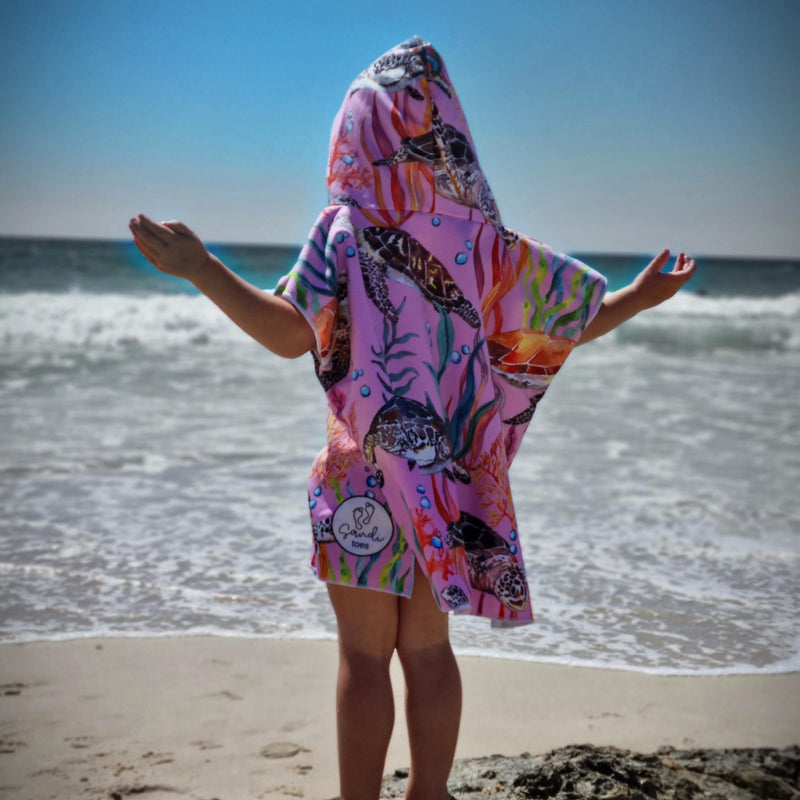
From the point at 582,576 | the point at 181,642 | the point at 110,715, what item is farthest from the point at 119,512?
the point at 582,576

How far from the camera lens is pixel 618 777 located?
226 centimetres

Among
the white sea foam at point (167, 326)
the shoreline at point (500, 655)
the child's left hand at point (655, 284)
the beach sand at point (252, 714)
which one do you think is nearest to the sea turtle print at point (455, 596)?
the child's left hand at point (655, 284)

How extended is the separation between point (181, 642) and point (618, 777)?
5.91ft

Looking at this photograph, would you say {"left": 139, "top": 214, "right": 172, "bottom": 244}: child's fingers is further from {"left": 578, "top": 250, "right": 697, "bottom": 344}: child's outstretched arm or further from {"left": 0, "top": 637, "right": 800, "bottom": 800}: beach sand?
{"left": 0, "top": 637, "right": 800, "bottom": 800}: beach sand

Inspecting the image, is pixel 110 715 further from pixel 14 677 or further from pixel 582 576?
pixel 582 576

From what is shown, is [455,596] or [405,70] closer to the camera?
[455,596]

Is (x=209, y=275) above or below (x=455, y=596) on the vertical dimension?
above

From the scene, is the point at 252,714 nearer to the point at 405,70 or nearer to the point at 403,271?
the point at 403,271

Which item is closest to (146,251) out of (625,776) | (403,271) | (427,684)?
(403,271)

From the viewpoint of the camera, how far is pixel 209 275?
1541 mm

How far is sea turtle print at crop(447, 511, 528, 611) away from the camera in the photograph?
1791 millimetres

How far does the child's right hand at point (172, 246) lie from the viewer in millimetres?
1540

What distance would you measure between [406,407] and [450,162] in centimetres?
54

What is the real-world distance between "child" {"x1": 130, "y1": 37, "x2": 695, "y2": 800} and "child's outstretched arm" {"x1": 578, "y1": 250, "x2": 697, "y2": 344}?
347mm
